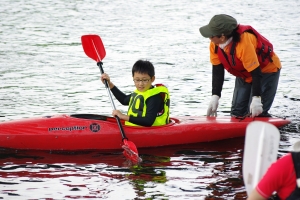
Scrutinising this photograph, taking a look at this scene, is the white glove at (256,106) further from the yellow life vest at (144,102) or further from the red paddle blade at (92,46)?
the red paddle blade at (92,46)

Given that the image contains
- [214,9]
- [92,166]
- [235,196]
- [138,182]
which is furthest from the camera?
[214,9]

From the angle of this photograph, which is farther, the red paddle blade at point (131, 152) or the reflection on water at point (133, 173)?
the red paddle blade at point (131, 152)

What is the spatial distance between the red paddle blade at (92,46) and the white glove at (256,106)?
1715mm

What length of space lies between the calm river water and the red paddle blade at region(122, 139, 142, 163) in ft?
0.34

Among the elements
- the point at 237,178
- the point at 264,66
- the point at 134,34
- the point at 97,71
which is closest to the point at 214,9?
the point at 134,34

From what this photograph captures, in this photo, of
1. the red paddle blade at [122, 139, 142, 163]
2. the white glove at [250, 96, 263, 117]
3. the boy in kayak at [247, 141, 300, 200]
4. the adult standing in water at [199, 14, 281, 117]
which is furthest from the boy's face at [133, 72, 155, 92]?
the boy in kayak at [247, 141, 300, 200]

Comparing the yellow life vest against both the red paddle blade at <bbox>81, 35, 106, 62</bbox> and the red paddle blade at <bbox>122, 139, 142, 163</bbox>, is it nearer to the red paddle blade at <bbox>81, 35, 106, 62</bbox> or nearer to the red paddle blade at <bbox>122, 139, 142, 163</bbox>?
the red paddle blade at <bbox>122, 139, 142, 163</bbox>

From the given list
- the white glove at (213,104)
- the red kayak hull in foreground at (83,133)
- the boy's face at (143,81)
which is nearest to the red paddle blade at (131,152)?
the red kayak hull in foreground at (83,133)

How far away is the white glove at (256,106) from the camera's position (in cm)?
628

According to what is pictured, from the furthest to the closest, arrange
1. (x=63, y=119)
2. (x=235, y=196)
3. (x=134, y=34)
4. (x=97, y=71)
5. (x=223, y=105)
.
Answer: (x=134, y=34) < (x=97, y=71) < (x=223, y=105) < (x=63, y=119) < (x=235, y=196)

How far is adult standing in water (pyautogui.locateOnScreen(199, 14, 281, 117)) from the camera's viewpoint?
614cm

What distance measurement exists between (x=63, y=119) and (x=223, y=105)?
2.75m

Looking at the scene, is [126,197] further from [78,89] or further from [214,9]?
[214,9]

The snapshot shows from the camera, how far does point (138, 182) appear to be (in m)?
5.41
